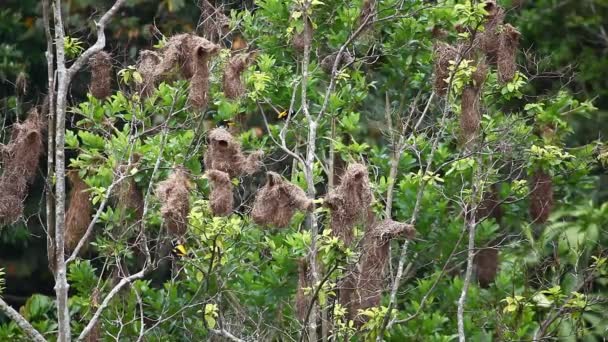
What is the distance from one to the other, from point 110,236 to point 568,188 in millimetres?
3554

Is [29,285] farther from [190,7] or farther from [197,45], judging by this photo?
[197,45]

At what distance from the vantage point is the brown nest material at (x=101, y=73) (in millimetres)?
7480

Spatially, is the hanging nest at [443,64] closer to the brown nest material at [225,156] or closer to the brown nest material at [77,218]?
the brown nest material at [225,156]

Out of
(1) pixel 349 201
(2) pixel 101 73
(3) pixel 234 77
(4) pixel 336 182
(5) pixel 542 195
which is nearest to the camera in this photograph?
(1) pixel 349 201

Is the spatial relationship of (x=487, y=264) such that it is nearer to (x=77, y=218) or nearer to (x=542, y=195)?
(x=542, y=195)

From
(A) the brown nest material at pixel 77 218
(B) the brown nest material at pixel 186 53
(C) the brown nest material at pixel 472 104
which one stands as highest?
(B) the brown nest material at pixel 186 53

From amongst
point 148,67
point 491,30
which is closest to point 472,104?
point 491,30

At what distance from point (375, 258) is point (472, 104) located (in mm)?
1222

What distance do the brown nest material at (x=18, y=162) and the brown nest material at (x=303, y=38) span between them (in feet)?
6.05

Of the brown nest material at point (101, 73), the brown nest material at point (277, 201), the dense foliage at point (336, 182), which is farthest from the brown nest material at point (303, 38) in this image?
the brown nest material at point (277, 201)

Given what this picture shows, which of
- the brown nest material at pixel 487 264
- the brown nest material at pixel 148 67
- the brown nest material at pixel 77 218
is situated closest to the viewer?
the brown nest material at pixel 148 67

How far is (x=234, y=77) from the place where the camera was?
7215mm

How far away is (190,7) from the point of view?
11.7 m

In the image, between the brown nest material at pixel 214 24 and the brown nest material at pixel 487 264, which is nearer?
the brown nest material at pixel 214 24
